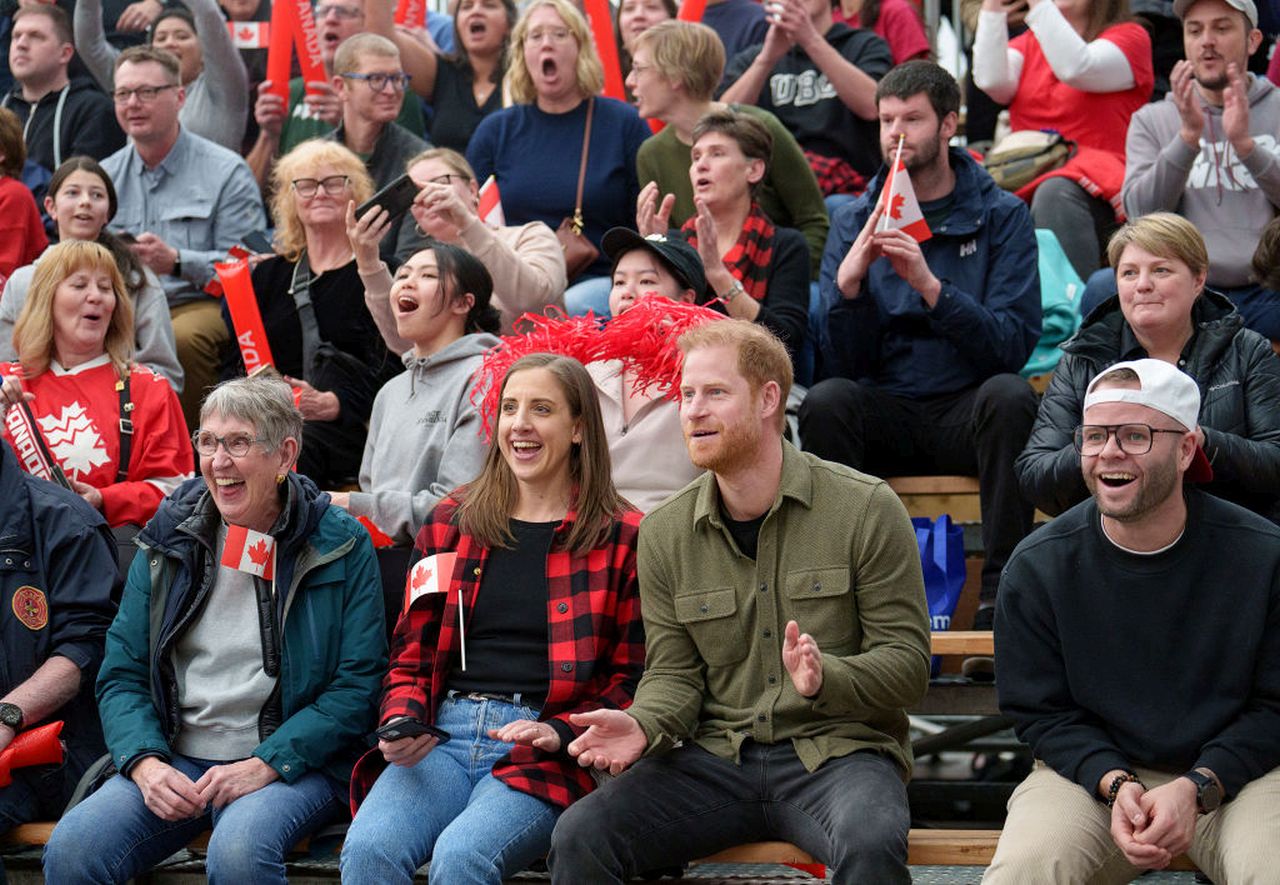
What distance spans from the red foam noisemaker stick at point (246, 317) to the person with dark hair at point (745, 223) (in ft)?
4.72

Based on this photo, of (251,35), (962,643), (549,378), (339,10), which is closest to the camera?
(549,378)

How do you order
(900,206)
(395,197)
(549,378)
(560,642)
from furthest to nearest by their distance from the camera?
1. (395,197)
2. (900,206)
3. (549,378)
4. (560,642)

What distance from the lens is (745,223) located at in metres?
6.07

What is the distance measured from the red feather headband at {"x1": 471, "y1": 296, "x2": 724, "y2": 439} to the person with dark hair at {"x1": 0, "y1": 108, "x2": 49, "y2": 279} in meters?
2.76

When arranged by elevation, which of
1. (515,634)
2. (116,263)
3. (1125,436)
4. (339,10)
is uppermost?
(339,10)

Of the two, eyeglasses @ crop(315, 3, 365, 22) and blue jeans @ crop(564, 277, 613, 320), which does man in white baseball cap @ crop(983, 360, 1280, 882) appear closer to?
blue jeans @ crop(564, 277, 613, 320)

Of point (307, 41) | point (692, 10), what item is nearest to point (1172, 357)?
point (692, 10)

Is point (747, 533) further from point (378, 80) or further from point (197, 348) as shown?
point (378, 80)

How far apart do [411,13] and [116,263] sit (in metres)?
2.97

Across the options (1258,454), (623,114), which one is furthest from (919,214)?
(623,114)

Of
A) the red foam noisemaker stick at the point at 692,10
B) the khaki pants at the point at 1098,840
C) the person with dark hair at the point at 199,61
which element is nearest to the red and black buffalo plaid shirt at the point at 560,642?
the khaki pants at the point at 1098,840

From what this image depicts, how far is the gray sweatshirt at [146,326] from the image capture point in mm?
6270

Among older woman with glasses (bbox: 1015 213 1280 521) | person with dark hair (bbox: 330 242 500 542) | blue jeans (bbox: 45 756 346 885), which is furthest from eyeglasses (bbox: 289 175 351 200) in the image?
older woman with glasses (bbox: 1015 213 1280 521)

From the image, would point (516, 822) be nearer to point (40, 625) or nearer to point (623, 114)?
point (40, 625)
